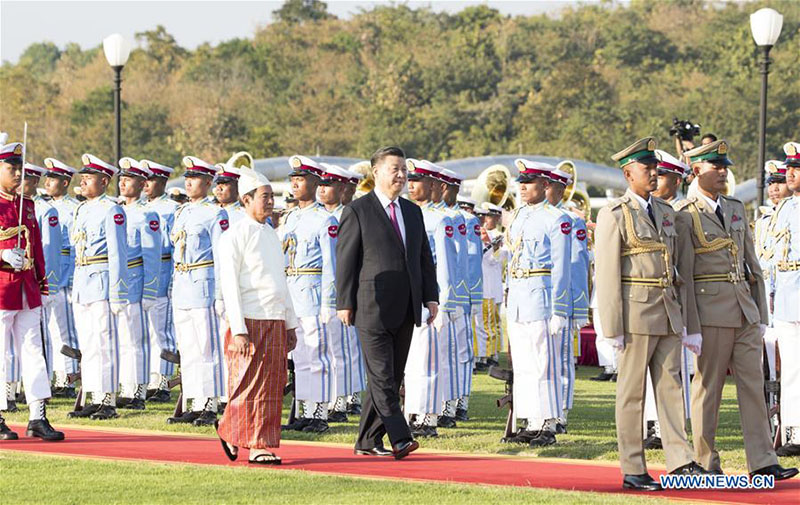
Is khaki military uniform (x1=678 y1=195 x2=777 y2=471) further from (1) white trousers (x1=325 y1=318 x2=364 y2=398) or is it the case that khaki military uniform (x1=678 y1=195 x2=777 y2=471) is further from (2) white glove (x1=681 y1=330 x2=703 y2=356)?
(1) white trousers (x1=325 y1=318 x2=364 y2=398)

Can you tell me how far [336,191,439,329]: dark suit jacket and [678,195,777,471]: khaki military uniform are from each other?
194 cm

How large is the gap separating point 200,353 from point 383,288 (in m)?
2.93

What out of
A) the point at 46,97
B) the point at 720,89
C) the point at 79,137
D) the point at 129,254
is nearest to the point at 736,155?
the point at 720,89

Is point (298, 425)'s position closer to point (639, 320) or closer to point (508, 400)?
point (508, 400)

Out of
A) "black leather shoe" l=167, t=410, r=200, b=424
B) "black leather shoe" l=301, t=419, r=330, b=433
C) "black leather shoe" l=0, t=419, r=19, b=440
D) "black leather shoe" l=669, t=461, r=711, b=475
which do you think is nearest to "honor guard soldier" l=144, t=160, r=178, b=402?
"black leather shoe" l=167, t=410, r=200, b=424

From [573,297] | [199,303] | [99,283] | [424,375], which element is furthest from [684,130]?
[99,283]

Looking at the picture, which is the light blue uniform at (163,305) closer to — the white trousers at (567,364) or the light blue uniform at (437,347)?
the light blue uniform at (437,347)

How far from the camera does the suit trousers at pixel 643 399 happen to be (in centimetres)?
877

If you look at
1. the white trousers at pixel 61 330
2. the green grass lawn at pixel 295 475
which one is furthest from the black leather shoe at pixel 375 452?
the white trousers at pixel 61 330

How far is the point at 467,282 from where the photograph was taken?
12516 millimetres

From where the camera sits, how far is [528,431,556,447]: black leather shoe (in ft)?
35.6

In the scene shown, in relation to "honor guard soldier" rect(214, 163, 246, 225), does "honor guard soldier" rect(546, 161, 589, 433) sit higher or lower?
lower

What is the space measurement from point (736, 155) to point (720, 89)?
3.62m

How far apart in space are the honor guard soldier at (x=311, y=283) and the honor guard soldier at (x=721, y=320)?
12.2ft
